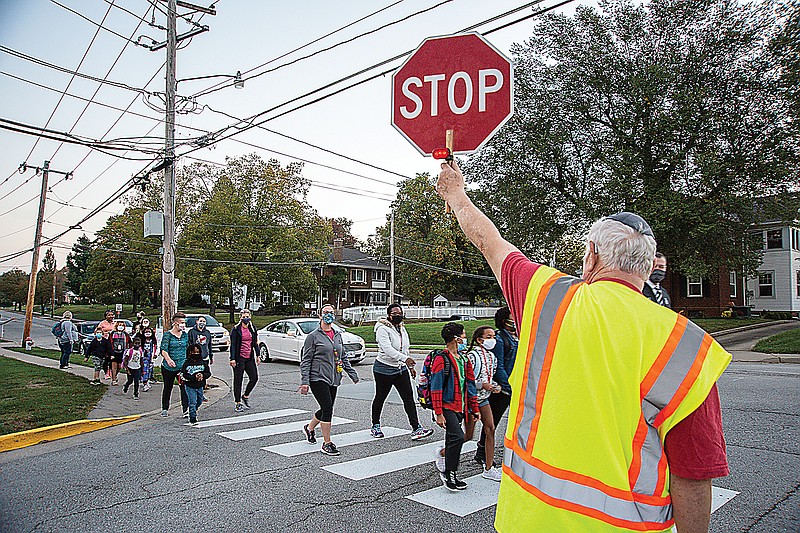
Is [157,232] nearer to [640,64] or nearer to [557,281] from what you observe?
[557,281]

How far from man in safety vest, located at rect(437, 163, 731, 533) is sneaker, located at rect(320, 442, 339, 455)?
6.13 meters

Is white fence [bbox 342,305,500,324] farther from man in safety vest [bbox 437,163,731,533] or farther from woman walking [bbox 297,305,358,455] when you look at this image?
man in safety vest [bbox 437,163,731,533]

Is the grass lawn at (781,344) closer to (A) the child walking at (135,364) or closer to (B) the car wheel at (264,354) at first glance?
(B) the car wheel at (264,354)

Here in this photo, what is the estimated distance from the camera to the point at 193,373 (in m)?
10.4

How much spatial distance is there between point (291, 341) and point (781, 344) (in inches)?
680

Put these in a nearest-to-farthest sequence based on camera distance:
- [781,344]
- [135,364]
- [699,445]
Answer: [699,445] → [135,364] → [781,344]

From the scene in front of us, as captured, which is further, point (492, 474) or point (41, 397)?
point (41, 397)

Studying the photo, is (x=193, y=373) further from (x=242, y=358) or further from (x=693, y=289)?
(x=693, y=289)

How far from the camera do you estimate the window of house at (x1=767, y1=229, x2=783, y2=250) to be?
131 ft

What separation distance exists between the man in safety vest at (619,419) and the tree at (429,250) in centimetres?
4809

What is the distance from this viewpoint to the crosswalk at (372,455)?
19.0 feet

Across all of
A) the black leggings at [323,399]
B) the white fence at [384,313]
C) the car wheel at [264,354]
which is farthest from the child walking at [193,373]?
the white fence at [384,313]

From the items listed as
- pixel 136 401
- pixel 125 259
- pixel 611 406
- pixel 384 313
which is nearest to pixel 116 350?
pixel 136 401

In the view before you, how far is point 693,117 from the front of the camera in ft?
78.3
